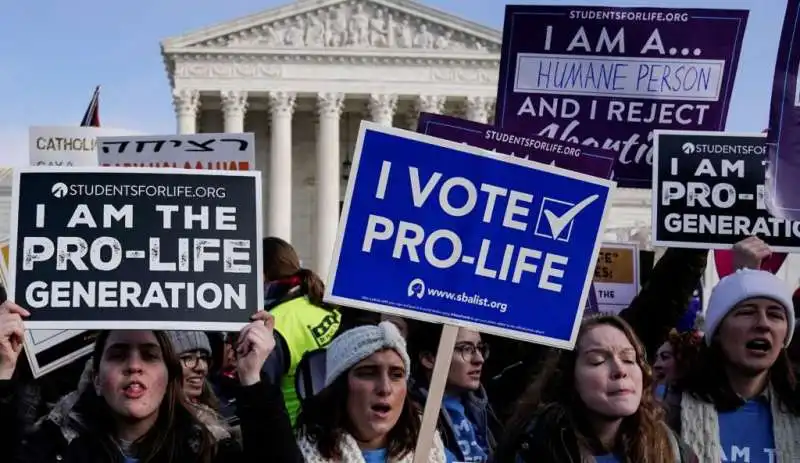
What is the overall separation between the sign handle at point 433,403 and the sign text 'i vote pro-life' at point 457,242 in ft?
0.41

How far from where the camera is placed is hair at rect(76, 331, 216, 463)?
361 centimetres

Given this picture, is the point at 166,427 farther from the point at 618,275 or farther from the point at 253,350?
the point at 618,275

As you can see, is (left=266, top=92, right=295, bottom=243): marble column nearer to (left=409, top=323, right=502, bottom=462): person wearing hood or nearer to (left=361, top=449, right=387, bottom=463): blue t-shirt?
(left=409, top=323, right=502, bottom=462): person wearing hood

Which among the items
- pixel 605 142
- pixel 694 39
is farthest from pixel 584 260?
pixel 694 39

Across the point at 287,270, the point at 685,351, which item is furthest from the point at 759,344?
the point at 287,270

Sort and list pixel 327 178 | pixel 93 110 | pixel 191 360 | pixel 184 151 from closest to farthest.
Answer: pixel 191 360
pixel 184 151
pixel 93 110
pixel 327 178

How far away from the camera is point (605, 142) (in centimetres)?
656

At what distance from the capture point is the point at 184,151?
8.00 m

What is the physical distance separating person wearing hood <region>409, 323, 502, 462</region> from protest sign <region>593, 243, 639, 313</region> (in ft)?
12.2

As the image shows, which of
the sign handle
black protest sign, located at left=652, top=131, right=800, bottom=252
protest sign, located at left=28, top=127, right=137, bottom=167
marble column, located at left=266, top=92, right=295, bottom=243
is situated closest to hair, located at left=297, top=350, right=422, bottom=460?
the sign handle

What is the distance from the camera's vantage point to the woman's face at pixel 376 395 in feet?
12.4

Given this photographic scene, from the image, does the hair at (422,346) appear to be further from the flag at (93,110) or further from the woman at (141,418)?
the flag at (93,110)

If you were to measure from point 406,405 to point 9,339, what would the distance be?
1363 mm

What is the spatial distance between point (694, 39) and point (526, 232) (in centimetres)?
313
